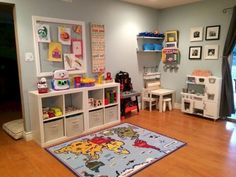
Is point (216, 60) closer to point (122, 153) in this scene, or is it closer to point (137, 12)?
point (137, 12)

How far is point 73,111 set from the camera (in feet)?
10.3

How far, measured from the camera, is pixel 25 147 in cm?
279

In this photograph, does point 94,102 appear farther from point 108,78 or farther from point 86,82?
point 108,78

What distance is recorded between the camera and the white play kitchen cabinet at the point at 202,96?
3770mm

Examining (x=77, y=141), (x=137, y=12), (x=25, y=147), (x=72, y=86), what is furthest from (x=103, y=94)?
(x=137, y=12)

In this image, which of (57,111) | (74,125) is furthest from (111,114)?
(57,111)

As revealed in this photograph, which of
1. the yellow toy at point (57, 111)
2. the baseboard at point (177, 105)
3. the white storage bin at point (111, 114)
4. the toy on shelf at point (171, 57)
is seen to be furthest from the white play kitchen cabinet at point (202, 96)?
the yellow toy at point (57, 111)

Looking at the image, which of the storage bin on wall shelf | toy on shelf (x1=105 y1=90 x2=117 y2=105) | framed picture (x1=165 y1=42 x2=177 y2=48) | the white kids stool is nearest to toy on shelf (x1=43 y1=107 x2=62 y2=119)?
toy on shelf (x1=105 y1=90 x2=117 y2=105)

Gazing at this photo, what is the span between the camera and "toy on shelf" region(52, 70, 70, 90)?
2965 mm

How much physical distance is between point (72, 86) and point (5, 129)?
4.73 feet

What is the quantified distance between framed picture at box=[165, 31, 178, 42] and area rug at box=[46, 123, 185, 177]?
2406 mm

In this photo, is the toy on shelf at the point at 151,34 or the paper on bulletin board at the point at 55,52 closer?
the paper on bulletin board at the point at 55,52

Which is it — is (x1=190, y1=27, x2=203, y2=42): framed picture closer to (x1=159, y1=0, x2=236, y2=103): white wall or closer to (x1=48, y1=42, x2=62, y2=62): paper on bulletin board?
(x1=159, y1=0, x2=236, y2=103): white wall

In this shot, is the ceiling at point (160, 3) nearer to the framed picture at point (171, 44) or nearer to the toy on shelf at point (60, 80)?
the framed picture at point (171, 44)
